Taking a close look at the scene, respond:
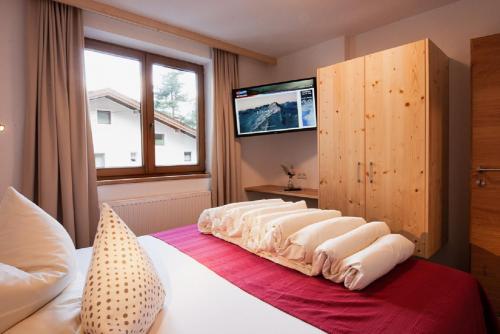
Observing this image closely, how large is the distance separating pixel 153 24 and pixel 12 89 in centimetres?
127

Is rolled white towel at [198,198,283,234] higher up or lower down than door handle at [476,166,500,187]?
lower down

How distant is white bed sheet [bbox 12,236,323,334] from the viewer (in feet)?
2.96

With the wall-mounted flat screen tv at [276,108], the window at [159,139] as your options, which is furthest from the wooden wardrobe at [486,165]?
the window at [159,139]

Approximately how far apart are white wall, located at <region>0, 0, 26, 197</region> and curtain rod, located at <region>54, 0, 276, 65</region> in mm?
388

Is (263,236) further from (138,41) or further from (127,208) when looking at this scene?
(138,41)

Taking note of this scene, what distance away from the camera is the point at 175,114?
326 centimetres

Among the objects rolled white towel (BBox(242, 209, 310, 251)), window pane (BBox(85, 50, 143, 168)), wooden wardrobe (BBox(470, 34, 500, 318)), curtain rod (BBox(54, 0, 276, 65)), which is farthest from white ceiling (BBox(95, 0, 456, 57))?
rolled white towel (BBox(242, 209, 310, 251))

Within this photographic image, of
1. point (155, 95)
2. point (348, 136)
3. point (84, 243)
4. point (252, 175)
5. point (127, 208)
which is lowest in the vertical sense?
point (84, 243)

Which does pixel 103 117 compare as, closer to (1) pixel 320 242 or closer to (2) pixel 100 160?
(2) pixel 100 160

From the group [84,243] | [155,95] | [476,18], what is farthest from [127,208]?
[476,18]

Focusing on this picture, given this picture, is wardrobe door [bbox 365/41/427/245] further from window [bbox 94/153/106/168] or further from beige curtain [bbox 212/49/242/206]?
window [bbox 94/153/106/168]

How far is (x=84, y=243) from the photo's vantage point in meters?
2.35

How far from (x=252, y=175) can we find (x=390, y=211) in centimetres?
189

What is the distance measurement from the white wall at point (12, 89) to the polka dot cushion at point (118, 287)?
5.39ft
